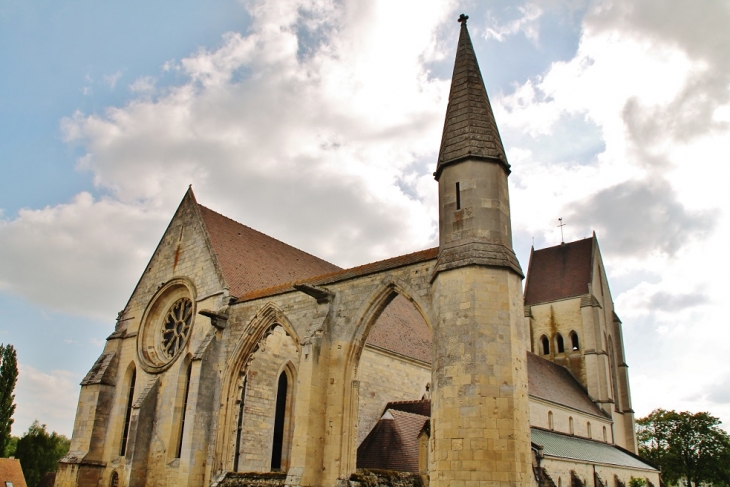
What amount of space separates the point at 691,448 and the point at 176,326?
39.4 metres

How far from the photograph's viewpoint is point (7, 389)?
28547 millimetres

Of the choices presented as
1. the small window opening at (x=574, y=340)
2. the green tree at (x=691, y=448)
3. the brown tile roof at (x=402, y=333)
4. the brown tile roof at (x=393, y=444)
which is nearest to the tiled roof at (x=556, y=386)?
the small window opening at (x=574, y=340)

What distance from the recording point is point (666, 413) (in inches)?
1762

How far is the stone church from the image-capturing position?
9.81m

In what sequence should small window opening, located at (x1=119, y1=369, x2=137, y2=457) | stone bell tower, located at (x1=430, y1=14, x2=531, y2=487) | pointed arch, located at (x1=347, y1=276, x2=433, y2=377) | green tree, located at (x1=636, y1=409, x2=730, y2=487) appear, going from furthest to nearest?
1. green tree, located at (x1=636, y1=409, x2=730, y2=487)
2. small window opening, located at (x1=119, y1=369, x2=137, y2=457)
3. pointed arch, located at (x1=347, y1=276, x2=433, y2=377)
4. stone bell tower, located at (x1=430, y1=14, x2=531, y2=487)

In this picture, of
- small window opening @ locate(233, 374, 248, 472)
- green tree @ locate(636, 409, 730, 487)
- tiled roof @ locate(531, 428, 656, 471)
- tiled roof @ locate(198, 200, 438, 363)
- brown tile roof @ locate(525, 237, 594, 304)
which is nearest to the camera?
small window opening @ locate(233, 374, 248, 472)

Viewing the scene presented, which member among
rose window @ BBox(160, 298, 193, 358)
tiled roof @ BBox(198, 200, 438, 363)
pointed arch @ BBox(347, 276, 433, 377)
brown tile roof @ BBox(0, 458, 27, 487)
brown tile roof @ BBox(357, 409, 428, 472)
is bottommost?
brown tile roof @ BBox(0, 458, 27, 487)

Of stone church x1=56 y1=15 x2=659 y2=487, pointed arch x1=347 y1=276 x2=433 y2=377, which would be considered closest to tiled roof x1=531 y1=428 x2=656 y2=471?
stone church x1=56 y1=15 x2=659 y2=487

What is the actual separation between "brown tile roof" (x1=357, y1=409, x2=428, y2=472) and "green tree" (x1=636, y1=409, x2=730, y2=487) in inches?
1284

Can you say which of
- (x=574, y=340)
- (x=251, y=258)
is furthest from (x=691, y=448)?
(x=251, y=258)

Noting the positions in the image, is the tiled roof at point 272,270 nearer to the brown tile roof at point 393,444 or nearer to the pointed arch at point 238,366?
the pointed arch at point 238,366

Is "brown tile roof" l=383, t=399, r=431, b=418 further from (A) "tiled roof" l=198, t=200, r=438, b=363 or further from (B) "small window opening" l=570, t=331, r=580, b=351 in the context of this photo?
(B) "small window opening" l=570, t=331, r=580, b=351

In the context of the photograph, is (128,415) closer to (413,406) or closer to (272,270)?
(272,270)

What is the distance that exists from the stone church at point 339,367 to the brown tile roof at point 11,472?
12623 millimetres
